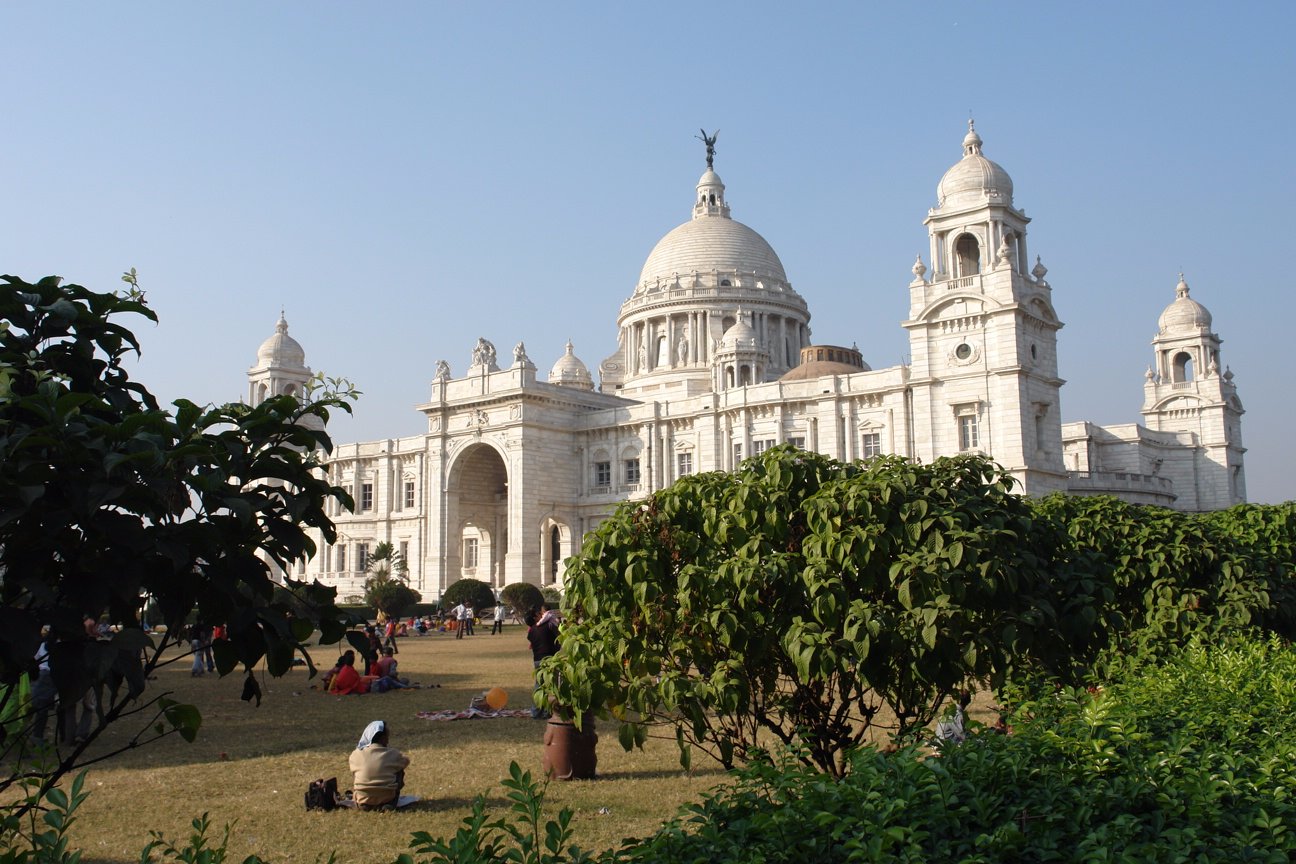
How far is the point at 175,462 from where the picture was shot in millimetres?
3838

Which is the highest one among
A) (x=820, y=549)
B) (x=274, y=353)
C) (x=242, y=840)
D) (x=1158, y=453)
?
(x=274, y=353)

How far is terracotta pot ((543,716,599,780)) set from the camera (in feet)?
38.2

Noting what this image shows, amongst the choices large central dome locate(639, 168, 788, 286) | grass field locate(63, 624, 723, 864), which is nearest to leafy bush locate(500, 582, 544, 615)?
grass field locate(63, 624, 723, 864)

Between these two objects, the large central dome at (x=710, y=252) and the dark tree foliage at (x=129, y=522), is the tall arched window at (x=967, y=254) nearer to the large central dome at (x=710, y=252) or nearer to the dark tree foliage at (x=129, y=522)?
the large central dome at (x=710, y=252)

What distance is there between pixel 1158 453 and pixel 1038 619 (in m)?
55.6

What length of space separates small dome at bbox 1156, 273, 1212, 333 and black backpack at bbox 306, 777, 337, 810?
6089 centimetres

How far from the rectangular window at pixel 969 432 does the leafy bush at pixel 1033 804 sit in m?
38.1

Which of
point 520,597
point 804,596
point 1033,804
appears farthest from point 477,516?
point 1033,804

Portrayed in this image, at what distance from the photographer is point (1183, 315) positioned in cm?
6150

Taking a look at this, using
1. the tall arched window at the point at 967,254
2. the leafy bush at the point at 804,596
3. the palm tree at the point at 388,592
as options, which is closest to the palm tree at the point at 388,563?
the palm tree at the point at 388,592

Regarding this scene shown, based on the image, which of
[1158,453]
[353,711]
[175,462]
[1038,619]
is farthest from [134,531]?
[1158,453]

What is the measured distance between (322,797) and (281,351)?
192 ft

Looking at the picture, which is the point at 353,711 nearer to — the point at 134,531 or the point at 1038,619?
the point at 1038,619

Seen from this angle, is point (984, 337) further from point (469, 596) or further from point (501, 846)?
point (501, 846)
